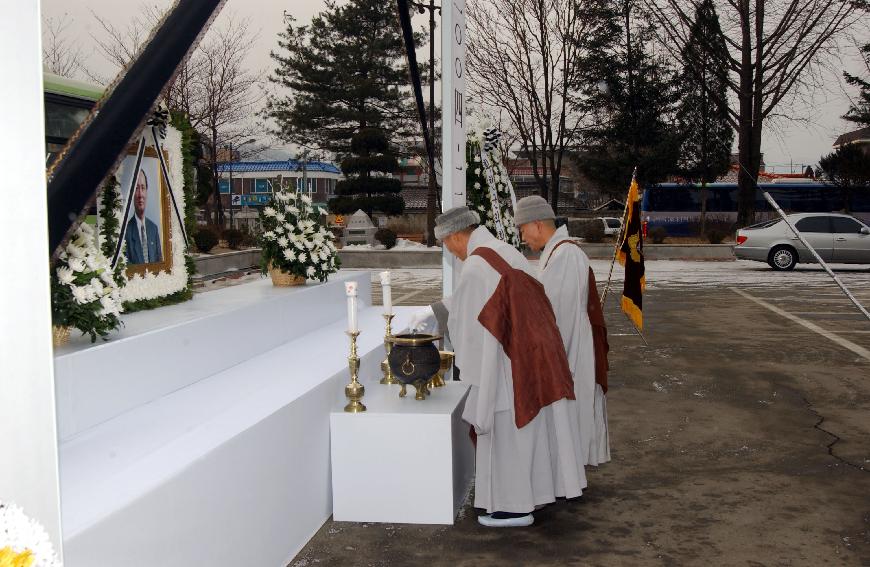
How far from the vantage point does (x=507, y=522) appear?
4895mm

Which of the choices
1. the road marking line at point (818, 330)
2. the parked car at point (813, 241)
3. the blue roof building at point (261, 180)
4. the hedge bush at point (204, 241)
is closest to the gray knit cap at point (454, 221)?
the road marking line at point (818, 330)

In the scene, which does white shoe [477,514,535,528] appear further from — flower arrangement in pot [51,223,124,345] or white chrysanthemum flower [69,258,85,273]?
white chrysanthemum flower [69,258,85,273]

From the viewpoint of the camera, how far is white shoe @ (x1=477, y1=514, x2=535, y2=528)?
4.89 metres

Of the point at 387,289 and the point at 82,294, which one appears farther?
the point at 387,289

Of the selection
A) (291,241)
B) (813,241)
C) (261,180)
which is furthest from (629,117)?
(261,180)

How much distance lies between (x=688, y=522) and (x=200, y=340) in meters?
2.91

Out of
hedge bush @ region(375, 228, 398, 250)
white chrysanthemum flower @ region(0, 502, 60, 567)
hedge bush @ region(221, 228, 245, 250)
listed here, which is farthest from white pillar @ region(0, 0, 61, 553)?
hedge bush @ region(375, 228, 398, 250)

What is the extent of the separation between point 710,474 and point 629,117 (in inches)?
1298

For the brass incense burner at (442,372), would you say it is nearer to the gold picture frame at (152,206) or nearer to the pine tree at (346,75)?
the gold picture frame at (152,206)

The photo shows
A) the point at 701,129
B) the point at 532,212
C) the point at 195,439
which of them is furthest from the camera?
the point at 701,129

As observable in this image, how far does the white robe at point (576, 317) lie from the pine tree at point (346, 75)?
122 ft

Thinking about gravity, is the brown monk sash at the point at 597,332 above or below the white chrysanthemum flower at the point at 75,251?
below

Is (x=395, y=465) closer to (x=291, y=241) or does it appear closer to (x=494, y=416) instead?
(x=494, y=416)

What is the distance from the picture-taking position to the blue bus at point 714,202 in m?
43.3
